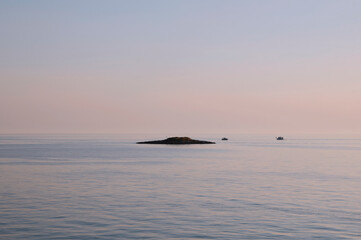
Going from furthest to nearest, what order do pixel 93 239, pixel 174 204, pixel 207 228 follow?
1. pixel 174 204
2. pixel 207 228
3. pixel 93 239

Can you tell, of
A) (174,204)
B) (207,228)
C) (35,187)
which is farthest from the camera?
(35,187)

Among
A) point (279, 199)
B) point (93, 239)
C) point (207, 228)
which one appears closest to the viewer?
point (93, 239)

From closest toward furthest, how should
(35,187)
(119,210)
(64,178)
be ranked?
(119,210), (35,187), (64,178)

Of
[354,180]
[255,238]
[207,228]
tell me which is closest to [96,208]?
[207,228]

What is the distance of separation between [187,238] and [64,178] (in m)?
30.9

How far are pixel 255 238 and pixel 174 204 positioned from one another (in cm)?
1073

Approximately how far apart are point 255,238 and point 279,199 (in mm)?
13141

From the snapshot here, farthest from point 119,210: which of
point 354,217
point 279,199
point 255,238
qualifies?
point 354,217

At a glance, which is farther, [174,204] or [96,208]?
[174,204]

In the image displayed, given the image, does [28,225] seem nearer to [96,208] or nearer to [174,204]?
[96,208]

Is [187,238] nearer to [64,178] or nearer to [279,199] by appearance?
[279,199]

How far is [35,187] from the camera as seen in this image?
131ft

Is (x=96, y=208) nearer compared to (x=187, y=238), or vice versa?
(x=187, y=238)

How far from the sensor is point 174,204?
102 ft
